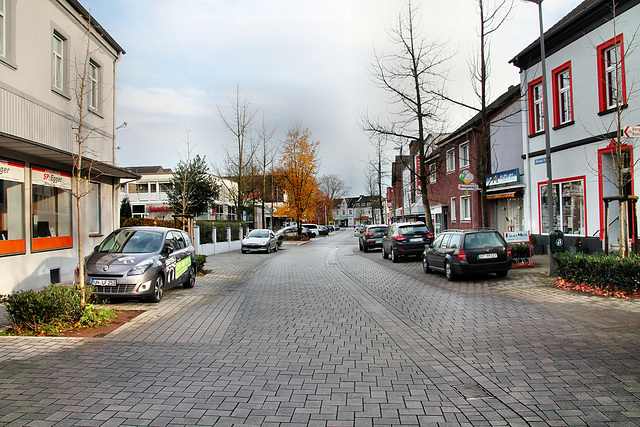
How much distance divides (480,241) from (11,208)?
1181 centimetres

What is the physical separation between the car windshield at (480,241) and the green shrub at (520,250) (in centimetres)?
307

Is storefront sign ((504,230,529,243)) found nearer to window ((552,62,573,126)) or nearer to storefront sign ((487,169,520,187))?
window ((552,62,573,126))

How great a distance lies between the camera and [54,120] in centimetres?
1195

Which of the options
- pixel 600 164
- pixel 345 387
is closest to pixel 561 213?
pixel 600 164

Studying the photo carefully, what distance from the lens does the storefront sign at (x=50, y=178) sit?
451 inches

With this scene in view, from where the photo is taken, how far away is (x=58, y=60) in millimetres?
12484

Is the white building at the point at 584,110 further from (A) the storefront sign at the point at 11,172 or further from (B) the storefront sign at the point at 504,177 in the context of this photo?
(A) the storefront sign at the point at 11,172

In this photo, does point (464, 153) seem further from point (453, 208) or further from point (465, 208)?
point (453, 208)

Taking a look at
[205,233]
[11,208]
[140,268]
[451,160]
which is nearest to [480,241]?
[140,268]

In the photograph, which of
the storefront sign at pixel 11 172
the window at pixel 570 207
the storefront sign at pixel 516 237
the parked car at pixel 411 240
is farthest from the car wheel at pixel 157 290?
the window at pixel 570 207

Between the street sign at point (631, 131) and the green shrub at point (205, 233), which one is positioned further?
the green shrub at point (205, 233)

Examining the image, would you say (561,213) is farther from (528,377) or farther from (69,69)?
(69,69)

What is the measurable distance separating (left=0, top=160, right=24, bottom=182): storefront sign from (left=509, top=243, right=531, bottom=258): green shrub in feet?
47.6

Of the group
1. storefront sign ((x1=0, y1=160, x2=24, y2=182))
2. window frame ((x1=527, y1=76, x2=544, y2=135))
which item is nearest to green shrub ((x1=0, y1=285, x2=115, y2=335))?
storefront sign ((x1=0, y1=160, x2=24, y2=182))
